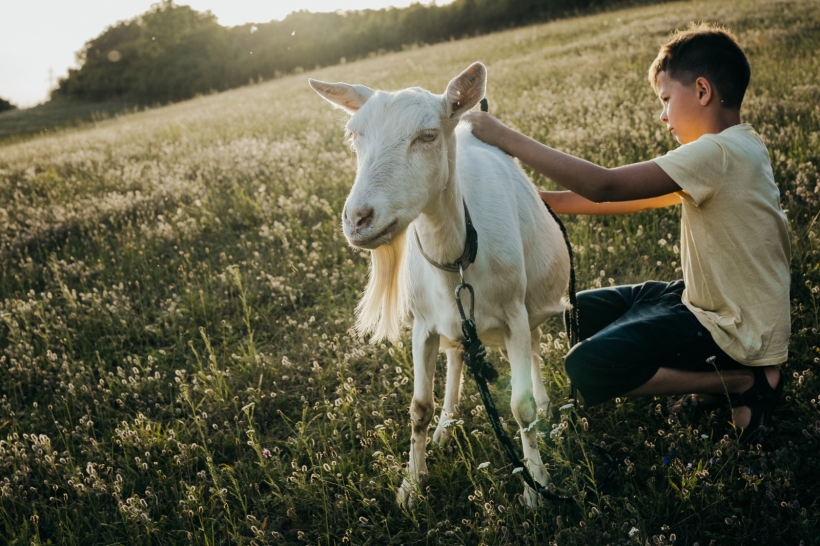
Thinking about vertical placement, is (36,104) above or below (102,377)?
above

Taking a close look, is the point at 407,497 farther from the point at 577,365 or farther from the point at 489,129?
the point at 489,129

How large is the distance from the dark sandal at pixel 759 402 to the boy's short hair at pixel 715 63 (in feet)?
4.96

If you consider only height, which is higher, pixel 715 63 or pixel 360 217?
pixel 715 63

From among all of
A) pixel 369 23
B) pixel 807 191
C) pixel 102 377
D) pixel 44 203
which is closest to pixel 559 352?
pixel 807 191

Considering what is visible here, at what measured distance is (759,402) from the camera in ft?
10.9

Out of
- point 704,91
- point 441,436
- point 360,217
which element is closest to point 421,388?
point 441,436

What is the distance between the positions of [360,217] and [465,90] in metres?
0.91

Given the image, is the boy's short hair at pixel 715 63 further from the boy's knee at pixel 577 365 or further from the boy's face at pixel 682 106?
the boy's knee at pixel 577 365

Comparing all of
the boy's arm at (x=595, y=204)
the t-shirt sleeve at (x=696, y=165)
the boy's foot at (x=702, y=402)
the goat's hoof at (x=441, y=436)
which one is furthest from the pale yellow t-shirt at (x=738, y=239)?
the goat's hoof at (x=441, y=436)

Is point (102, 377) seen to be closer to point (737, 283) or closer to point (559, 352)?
point (559, 352)

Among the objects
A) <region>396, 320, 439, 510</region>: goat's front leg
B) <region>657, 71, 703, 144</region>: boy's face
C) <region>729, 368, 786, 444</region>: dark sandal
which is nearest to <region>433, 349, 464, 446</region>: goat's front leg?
<region>396, 320, 439, 510</region>: goat's front leg

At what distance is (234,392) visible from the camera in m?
4.67

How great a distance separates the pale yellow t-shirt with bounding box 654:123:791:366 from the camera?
9.78 ft

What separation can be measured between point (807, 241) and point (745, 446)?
2423mm
